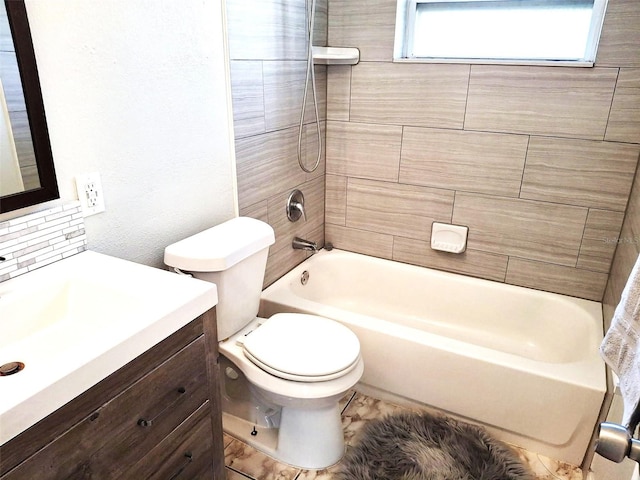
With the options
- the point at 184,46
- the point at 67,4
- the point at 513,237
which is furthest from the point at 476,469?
the point at 67,4

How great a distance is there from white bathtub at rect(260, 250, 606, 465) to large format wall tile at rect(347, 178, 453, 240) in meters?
A: 0.20

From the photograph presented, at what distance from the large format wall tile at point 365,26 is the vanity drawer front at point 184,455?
72.6 inches

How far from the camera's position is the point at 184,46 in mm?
1598

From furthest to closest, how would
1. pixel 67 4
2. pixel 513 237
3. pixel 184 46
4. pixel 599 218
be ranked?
pixel 513 237, pixel 599 218, pixel 184 46, pixel 67 4

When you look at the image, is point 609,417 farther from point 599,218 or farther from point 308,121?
point 308,121

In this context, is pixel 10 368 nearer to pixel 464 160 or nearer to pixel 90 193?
pixel 90 193

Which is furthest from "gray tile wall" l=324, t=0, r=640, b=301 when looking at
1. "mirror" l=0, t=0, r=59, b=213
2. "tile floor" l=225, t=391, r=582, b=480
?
"mirror" l=0, t=0, r=59, b=213

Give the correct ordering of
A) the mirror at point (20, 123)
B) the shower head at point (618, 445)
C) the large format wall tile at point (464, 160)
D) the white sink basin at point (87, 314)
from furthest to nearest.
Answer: the large format wall tile at point (464, 160)
the mirror at point (20, 123)
the white sink basin at point (87, 314)
the shower head at point (618, 445)

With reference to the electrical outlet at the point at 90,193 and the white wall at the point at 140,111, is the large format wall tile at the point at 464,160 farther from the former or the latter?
the electrical outlet at the point at 90,193

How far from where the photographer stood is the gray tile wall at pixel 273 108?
1877 mm

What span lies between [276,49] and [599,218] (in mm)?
1628

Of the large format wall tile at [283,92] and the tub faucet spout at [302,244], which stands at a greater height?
the large format wall tile at [283,92]

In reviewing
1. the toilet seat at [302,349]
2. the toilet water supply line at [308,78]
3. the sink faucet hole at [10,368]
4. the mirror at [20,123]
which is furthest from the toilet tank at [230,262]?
the toilet water supply line at [308,78]

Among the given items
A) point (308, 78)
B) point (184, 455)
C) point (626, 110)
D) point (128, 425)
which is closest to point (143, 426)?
point (128, 425)
